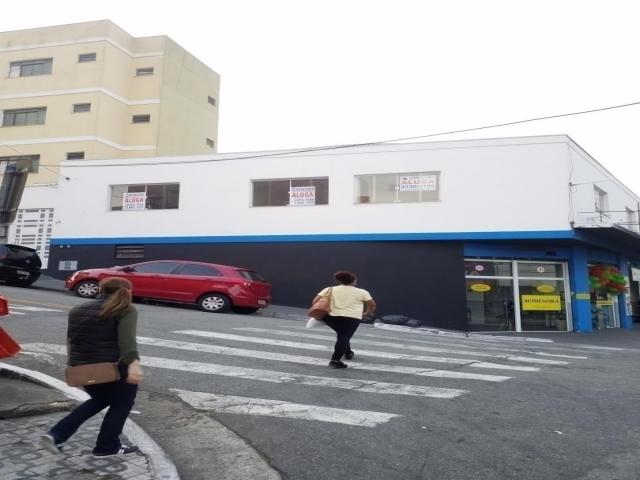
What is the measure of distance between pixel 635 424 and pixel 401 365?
3580mm

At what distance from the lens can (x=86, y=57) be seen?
32.2m

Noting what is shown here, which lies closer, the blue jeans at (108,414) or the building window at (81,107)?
the blue jeans at (108,414)

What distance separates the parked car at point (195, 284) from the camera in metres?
15.6

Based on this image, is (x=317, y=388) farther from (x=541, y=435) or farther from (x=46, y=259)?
(x=46, y=259)

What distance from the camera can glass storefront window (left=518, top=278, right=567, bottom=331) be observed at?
1867 cm

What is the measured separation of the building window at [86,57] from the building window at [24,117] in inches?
148

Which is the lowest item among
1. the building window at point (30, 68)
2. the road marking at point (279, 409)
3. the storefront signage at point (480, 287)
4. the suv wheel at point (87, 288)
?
the road marking at point (279, 409)

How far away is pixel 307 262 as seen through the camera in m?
19.7

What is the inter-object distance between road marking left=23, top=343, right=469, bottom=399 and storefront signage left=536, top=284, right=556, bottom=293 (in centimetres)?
1365

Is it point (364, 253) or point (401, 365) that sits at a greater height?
point (364, 253)

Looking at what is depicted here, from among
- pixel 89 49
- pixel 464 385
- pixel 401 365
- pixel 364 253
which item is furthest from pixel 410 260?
pixel 89 49

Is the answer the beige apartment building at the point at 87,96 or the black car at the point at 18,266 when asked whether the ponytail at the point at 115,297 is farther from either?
the beige apartment building at the point at 87,96

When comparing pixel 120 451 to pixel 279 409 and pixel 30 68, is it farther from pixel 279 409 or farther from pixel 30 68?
pixel 30 68

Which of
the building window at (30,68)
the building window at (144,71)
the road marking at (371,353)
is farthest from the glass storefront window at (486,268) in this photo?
the building window at (30,68)
